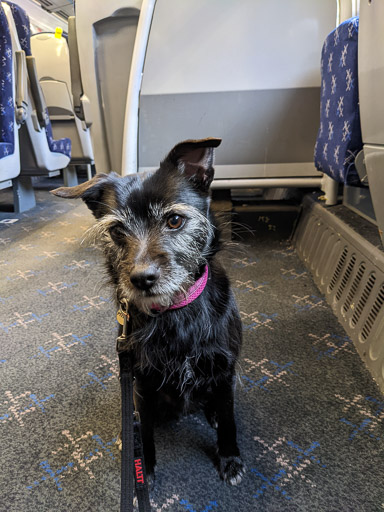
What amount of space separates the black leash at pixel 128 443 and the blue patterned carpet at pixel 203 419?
0.16 meters

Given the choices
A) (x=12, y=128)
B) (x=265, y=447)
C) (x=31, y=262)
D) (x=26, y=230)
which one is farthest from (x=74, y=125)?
(x=265, y=447)

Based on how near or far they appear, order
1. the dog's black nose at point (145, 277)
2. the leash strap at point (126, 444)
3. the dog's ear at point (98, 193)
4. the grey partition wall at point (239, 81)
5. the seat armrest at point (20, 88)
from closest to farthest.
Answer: the leash strap at point (126, 444), the dog's black nose at point (145, 277), the dog's ear at point (98, 193), the grey partition wall at point (239, 81), the seat armrest at point (20, 88)

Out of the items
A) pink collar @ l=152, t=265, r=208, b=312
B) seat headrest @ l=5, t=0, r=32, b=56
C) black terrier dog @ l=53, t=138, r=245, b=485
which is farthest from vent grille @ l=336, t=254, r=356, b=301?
seat headrest @ l=5, t=0, r=32, b=56

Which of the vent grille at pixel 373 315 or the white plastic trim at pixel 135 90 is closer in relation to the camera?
the vent grille at pixel 373 315

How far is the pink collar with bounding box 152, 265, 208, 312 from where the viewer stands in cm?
91

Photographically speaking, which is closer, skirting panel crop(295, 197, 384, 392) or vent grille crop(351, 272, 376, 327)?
skirting panel crop(295, 197, 384, 392)

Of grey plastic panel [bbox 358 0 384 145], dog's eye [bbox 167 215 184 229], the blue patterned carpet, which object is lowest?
the blue patterned carpet

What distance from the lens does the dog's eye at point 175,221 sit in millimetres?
899

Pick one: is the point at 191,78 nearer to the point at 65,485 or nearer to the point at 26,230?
the point at 26,230

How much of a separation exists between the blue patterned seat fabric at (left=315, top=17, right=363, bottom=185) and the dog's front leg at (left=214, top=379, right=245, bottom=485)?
1077 mm

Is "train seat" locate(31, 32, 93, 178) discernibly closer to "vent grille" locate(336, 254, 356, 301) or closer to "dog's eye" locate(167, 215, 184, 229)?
"vent grille" locate(336, 254, 356, 301)

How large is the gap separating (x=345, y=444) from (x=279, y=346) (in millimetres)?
498

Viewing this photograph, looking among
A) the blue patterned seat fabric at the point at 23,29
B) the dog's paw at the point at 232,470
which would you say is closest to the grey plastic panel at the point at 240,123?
the dog's paw at the point at 232,470

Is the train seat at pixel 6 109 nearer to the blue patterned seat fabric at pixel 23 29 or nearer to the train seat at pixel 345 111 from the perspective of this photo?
the blue patterned seat fabric at pixel 23 29
